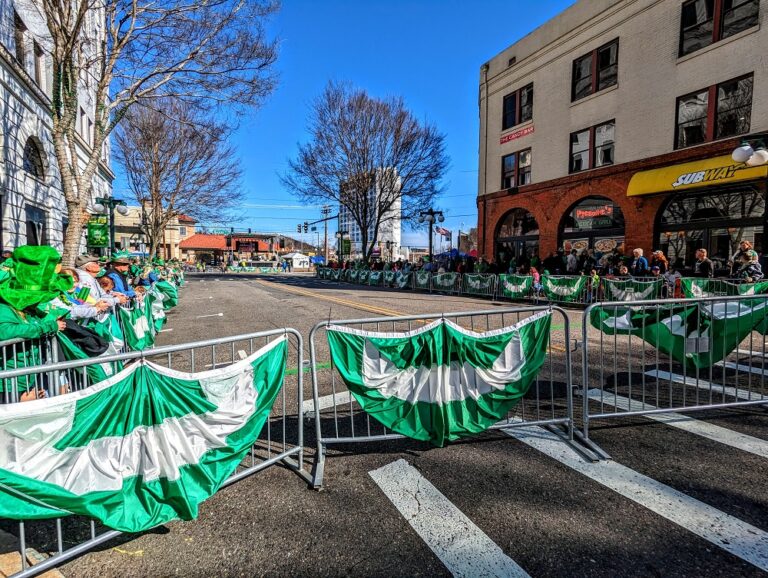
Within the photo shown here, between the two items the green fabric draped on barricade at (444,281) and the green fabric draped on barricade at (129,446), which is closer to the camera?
the green fabric draped on barricade at (129,446)

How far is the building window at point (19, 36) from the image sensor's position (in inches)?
547

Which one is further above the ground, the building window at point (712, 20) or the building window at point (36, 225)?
the building window at point (712, 20)

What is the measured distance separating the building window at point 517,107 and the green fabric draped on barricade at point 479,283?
11.1 meters

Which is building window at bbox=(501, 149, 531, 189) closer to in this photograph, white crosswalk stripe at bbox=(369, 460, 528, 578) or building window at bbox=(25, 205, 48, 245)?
building window at bbox=(25, 205, 48, 245)

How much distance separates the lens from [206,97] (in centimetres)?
1337

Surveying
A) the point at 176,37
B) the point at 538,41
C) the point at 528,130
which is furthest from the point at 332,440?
the point at 538,41

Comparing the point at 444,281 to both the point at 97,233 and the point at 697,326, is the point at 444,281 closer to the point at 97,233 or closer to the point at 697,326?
the point at 97,233

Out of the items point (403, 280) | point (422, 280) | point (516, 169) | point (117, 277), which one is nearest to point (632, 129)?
point (516, 169)

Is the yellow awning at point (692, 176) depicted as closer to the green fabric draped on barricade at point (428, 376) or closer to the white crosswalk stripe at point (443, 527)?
the green fabric draped on barricade at point (428, 376)

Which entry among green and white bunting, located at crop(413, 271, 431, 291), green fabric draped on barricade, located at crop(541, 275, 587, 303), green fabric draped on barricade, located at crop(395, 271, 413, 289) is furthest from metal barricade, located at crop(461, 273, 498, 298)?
green fabric draped on barricade, located at crop(395, 271, 413, 289)

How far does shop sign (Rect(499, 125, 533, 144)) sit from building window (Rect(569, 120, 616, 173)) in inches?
123

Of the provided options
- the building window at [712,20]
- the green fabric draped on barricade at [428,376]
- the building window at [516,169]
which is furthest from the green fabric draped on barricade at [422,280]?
the green fabric draped on barricade at [428,376]

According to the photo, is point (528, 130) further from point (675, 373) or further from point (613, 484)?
point (613, 484)

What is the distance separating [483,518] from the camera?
2.82m
